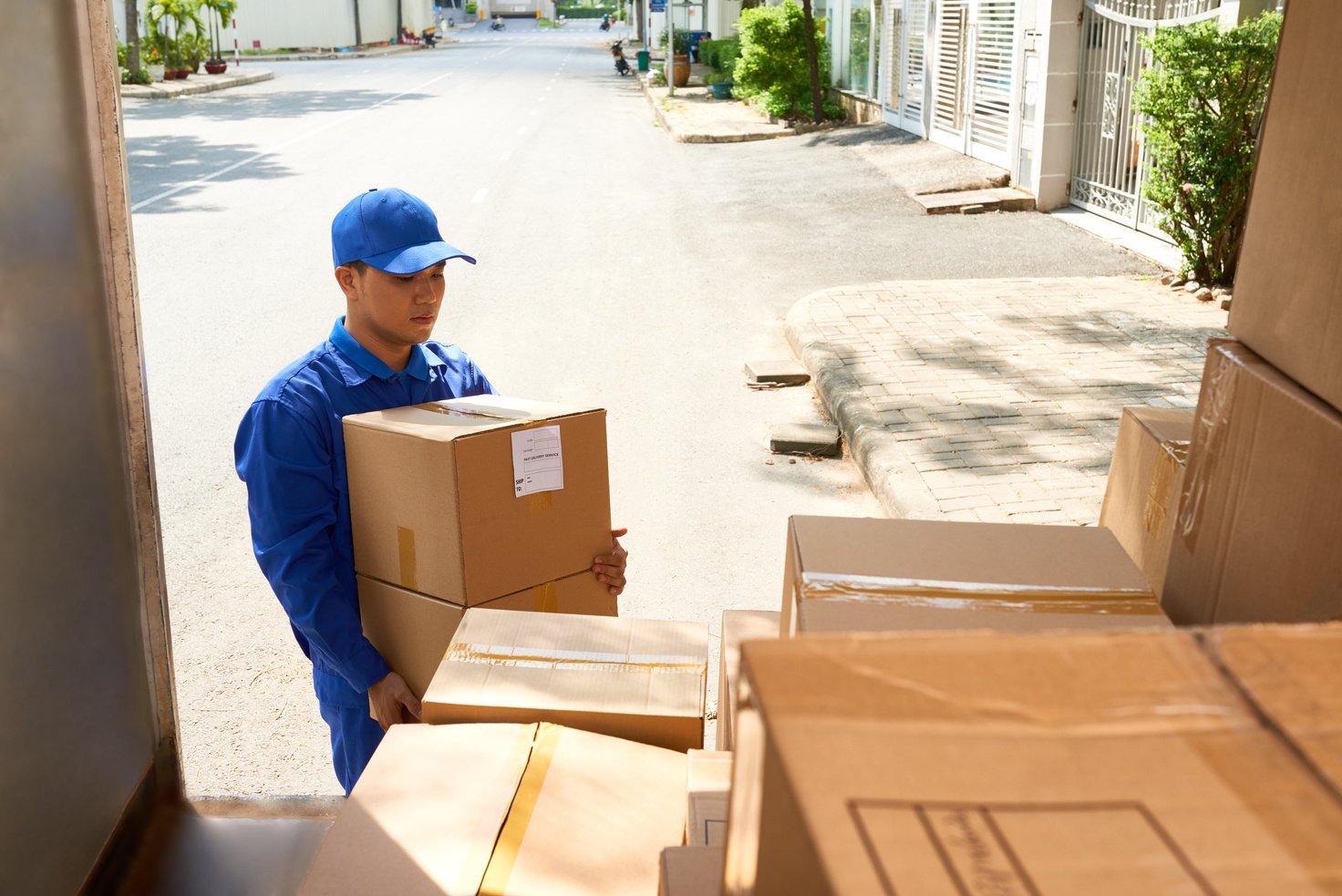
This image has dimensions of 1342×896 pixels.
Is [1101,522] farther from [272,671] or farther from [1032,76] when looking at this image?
[1032,76]

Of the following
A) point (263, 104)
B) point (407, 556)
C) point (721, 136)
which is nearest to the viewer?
point (407, 556)

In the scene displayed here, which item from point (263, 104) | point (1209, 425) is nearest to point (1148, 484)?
point (1209, 425)

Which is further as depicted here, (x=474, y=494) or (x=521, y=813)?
(x=474, y=494)

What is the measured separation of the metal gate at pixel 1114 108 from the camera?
12266mm

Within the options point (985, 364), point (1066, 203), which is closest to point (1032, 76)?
point (1066, 203)

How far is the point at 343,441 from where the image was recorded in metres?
2.86

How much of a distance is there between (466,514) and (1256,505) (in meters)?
1.58

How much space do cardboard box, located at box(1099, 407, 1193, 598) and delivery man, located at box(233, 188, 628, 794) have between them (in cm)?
118

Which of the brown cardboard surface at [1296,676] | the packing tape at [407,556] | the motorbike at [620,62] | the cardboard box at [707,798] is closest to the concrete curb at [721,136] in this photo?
the packing tape at [407,556]

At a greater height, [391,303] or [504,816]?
[391,303]

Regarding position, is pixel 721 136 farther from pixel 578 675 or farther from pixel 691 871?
pixel 691 871

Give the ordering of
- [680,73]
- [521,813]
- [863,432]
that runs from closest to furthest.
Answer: [521,813], [863,432], [680,73]

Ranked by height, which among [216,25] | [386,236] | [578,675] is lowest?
[578,675]

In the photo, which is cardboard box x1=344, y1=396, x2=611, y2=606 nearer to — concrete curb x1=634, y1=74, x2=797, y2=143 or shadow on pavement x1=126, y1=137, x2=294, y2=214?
shadow on pavement x1=126, y1=137, x2=294, y2=214
